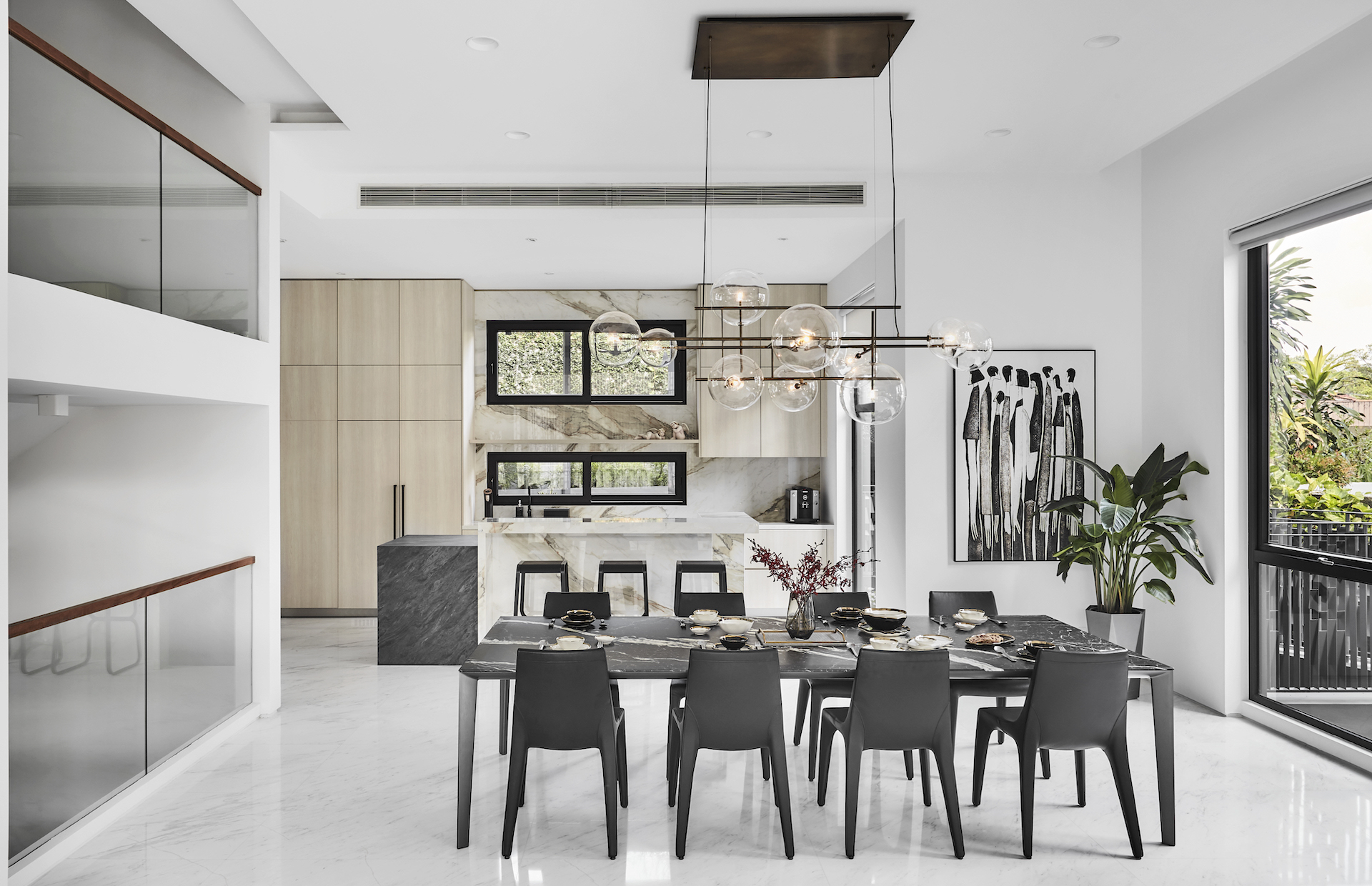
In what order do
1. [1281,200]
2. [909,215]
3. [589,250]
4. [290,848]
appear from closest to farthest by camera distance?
[290,848] < [1281,200] < [909,215] < [589,250]

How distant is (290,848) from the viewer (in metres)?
3.19

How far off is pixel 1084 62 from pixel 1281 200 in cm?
141

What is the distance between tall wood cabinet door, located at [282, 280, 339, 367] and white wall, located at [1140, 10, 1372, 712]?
634 centimetres

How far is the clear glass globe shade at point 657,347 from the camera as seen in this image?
11.6 ft

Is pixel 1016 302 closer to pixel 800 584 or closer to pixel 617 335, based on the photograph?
pixel 800 584

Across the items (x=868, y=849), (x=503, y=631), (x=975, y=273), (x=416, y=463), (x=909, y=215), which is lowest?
(x=868, y=849)

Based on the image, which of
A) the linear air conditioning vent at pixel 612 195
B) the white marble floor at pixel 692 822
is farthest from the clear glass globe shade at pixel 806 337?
the linear air conditioning vent at pixel 612 195

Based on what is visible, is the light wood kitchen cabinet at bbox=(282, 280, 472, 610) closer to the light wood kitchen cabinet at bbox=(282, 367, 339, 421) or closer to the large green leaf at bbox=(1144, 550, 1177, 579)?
the light wood kitchen cabinet at bbox=(282, 367, 339, 421)

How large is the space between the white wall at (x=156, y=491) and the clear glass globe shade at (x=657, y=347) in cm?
245

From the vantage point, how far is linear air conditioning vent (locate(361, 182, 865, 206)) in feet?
17.7

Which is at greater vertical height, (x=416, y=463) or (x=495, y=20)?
(x=495, y=20)

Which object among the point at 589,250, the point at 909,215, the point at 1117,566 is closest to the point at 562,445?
the point at 589,250

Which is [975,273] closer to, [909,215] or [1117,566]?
[909,215]

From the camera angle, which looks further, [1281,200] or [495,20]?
[1281,200]
